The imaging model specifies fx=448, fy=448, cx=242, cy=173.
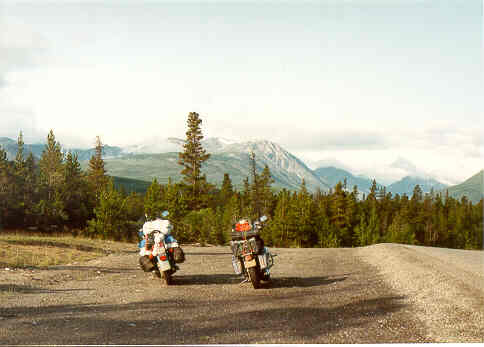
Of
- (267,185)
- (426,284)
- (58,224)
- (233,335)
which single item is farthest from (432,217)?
(233,335)

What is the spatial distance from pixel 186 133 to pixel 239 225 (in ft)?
180

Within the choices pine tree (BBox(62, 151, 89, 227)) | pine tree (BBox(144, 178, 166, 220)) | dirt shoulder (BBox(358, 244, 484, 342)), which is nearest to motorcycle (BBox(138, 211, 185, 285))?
dirt shoulder (BBox(358, 244, 484, 342))

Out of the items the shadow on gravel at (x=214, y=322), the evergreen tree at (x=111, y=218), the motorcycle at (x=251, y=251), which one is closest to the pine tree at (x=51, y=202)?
the evergreen tree at (x=111, y=218)

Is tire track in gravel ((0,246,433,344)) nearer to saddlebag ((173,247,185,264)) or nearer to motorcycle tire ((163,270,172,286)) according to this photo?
motorcycle tire ((163,270,172,286))

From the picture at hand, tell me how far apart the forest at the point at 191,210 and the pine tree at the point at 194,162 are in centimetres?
14

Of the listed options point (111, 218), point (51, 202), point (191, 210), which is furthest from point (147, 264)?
point (191, 210)

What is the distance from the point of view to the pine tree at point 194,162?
62875 millimetres

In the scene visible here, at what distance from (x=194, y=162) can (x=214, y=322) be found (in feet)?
189

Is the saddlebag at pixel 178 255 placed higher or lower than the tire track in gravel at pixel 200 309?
higher

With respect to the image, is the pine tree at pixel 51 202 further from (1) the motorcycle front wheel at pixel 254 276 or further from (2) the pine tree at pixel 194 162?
(1) the motorcycle front wheel at pixel 254 276

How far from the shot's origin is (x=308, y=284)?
12352 millimetres

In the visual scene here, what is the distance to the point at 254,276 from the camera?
448 inches

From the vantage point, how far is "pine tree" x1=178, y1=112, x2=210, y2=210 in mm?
62875

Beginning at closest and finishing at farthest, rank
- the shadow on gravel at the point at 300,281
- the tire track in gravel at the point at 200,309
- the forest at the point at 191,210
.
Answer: the tire track in gravel at the point at 200,309 < the shadow on gravel at the point at 300,281 < the forest at the point at 191,210
